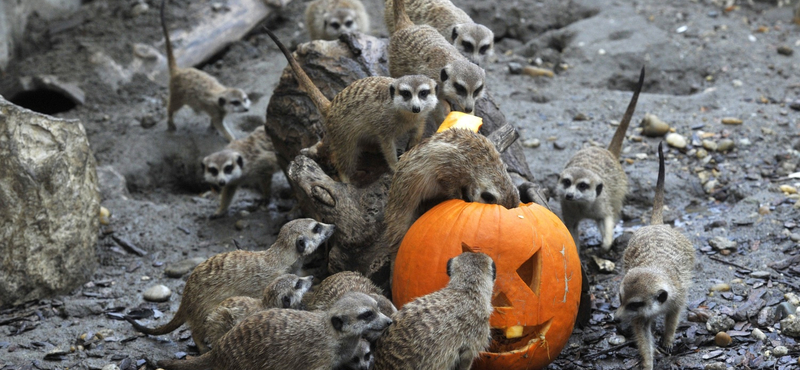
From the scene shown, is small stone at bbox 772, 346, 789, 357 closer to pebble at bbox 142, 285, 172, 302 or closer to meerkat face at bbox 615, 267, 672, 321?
meerkat face at bbox 615, 267, 672, 321

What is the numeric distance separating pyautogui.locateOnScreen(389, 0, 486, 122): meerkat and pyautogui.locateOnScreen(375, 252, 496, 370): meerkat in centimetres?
135

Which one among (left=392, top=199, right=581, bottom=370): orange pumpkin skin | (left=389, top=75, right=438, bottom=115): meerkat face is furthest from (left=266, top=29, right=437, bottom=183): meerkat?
(left=392, top=199, right=581, bottom=370): orange pumpkin skin

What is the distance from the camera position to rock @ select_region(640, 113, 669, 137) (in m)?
5.91

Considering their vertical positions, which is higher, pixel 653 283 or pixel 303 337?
pixel 303 337

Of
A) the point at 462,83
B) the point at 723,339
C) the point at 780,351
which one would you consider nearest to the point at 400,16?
the point at 462,83

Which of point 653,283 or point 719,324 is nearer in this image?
point 653,283

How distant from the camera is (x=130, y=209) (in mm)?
5438

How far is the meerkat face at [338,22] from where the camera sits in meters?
7.11

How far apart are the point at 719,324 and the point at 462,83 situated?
1.80 metres

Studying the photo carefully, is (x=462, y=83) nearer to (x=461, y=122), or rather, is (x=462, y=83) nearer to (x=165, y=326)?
(x=461, y=122)

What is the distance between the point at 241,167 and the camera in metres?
5.90

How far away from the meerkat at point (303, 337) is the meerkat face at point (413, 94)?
1186 millimetres

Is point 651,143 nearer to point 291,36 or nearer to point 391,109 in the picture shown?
point 391,109

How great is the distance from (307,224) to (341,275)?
558mm
